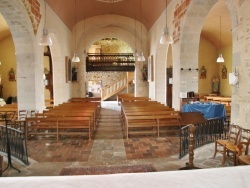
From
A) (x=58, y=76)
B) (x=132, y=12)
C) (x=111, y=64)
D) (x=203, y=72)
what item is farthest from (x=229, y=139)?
(x=111, y=64)

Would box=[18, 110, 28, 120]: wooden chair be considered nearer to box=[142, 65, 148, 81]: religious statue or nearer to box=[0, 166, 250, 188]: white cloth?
box=[0, 166, 250, 188]: white cloth

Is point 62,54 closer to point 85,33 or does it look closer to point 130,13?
point 85,33

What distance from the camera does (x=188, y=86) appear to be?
8719mm

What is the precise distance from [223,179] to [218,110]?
20.5 ft

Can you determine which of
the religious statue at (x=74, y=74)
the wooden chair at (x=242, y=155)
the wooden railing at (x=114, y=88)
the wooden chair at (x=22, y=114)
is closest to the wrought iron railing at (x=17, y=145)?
the wooden chair at (x=22, y=114)

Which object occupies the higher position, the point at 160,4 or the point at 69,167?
the point at 160,4

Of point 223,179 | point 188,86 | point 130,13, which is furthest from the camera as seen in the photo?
point 130,13

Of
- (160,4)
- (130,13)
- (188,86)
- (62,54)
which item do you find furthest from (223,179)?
(130,13)

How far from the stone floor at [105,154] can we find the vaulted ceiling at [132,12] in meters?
6.12

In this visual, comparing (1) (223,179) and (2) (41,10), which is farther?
(2) (41,10)

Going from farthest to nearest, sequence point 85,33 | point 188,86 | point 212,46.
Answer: point 212,46
point 85,33
point 188,86

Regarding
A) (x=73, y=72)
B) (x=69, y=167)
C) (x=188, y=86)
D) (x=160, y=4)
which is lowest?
(x=69, y=167)

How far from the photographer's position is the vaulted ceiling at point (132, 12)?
36.5ft

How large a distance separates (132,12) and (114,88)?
25.0ft
